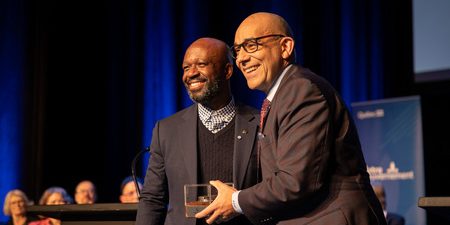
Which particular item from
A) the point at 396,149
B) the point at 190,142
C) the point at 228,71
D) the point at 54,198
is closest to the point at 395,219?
the point at 396,149

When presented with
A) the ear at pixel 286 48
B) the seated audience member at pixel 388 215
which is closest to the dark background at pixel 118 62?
the seated audience member at pixel 388 215

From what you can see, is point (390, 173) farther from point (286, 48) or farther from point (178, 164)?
point (286, 48)

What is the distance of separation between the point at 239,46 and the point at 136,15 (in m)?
6.34

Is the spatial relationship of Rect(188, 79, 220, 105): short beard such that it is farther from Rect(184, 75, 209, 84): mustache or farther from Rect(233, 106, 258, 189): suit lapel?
Rect(233, 106, 258, 189): suit lapel

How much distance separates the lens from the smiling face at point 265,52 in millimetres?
2346

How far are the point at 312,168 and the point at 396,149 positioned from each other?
181 inches

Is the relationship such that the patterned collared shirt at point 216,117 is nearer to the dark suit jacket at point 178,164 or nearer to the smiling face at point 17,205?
the dark suit jacket at point 178,164

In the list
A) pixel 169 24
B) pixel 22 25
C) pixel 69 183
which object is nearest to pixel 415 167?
pixel 169 24

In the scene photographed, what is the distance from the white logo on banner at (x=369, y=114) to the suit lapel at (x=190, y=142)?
3.71m

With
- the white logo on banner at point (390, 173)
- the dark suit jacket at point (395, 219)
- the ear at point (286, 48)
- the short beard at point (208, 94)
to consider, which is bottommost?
the dark suit jacket at point (395, 219)

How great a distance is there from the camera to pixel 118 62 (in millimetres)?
8469

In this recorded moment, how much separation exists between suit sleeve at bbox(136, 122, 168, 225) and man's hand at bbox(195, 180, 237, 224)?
72cm

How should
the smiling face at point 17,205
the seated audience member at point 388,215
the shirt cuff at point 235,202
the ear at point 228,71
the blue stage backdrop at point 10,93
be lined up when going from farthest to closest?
the blue stage backdrop at point 10,93
the smiling face at point 17,205
the seated audience member at point 388,215
the ear at point 228,71
the shirt cuff at point 235,202

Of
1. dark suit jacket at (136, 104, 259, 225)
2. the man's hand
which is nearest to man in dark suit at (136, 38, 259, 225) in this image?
dark suit jacket at (136, 104, 259, 225)
